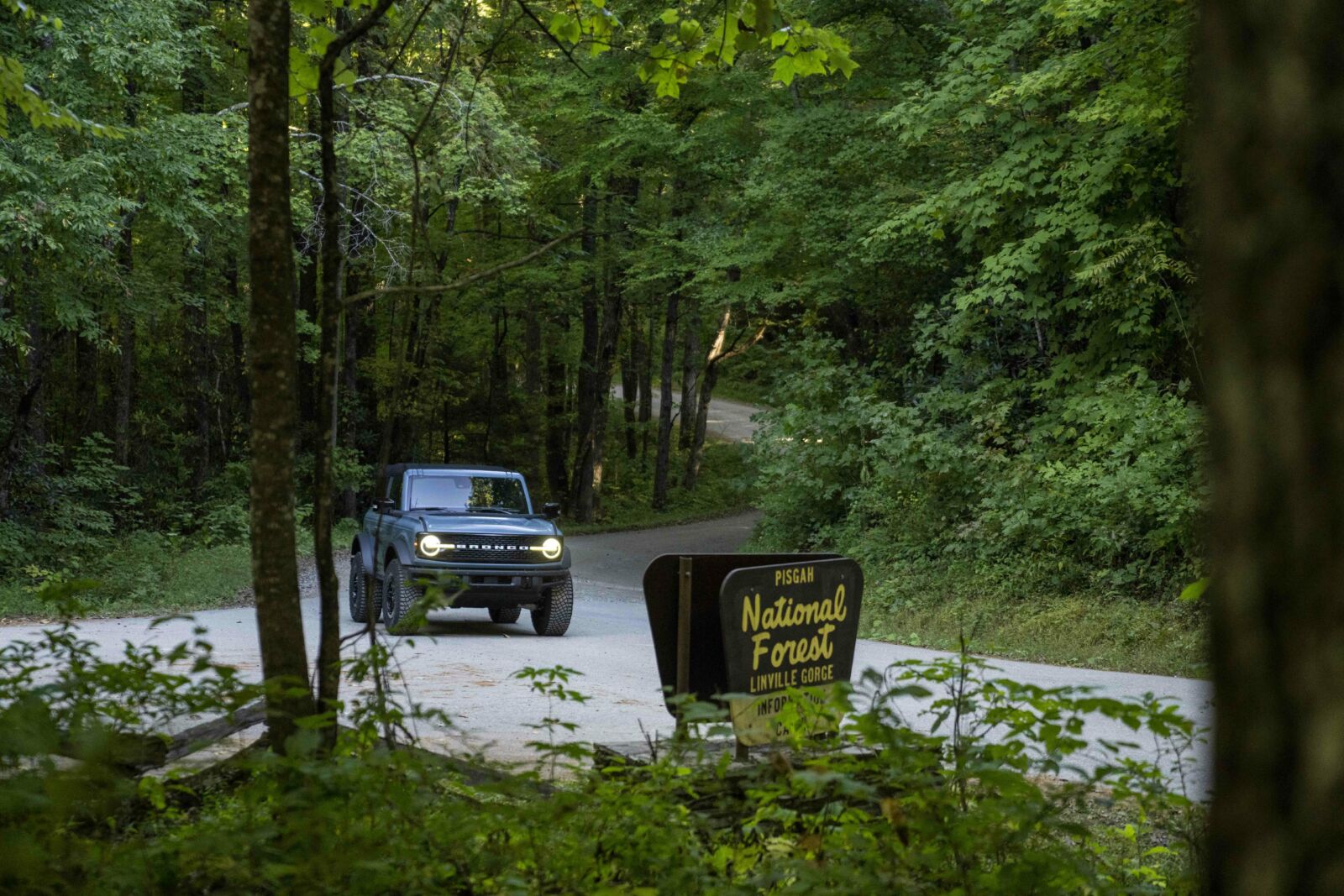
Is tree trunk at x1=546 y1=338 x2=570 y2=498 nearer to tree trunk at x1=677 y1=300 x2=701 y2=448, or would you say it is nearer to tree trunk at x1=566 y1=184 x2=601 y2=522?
tree trunk at x1=566 y1=184 x2=601 y2=522

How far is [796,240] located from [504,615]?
916 cm

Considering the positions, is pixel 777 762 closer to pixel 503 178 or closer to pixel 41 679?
pixel 41 679

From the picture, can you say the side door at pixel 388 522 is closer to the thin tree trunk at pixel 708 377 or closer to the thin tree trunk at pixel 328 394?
the thin tree trunk at pixel 328 394

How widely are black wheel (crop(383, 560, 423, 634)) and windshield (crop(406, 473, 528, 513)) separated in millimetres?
953

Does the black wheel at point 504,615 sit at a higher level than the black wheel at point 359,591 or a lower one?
lower

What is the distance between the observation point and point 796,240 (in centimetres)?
2253

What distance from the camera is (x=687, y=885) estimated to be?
145 inches

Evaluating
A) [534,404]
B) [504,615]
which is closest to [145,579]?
[504,615]

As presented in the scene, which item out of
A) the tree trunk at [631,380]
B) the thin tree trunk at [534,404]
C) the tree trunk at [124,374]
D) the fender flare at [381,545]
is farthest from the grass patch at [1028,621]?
the tree trunk at [631,380]

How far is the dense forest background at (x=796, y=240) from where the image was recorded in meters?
16.2

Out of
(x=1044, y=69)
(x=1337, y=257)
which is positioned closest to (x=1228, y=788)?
(x=1337, y=257)

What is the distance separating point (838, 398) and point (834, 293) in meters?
1.80

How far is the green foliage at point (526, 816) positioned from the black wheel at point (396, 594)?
9.33 meters

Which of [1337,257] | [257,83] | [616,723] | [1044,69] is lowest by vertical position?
[616,723]
